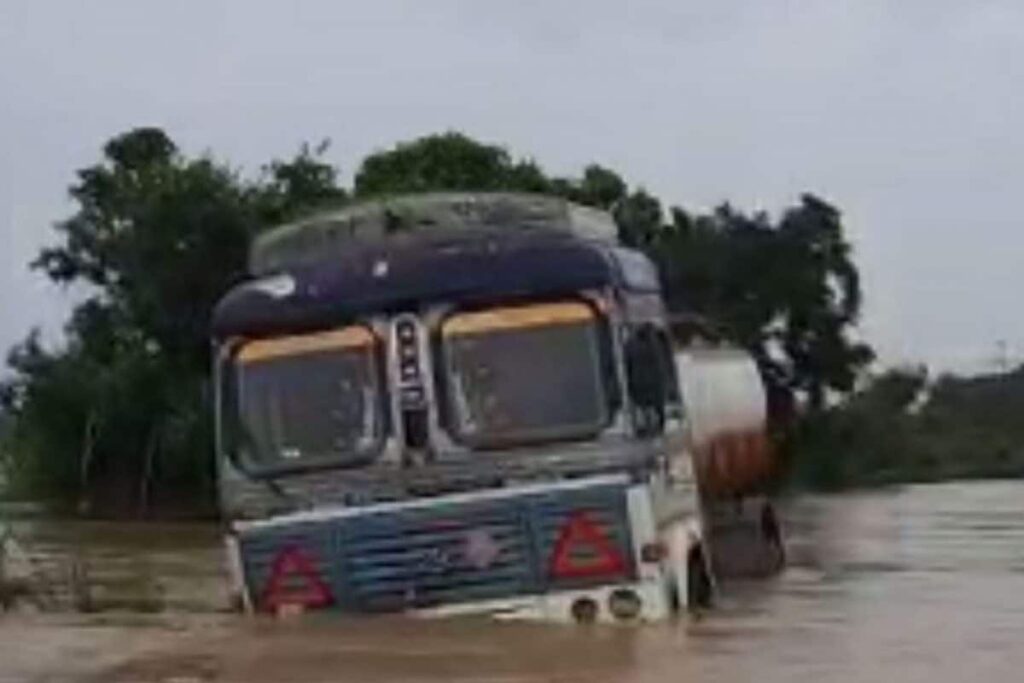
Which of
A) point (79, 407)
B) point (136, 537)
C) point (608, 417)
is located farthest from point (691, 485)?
point (79, 407)

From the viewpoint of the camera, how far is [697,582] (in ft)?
45.9

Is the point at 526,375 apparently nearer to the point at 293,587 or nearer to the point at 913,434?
the point at 293,587

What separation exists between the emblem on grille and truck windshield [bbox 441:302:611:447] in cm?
55

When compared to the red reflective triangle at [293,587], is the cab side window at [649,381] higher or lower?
higher

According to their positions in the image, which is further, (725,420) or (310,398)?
(725,420)

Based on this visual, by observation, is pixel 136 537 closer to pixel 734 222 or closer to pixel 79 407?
pixel 79 407

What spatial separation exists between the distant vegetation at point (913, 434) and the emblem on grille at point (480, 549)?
103 ft

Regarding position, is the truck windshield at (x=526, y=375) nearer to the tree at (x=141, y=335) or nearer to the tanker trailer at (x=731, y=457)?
the tanker trailer at (x=731, y=457)

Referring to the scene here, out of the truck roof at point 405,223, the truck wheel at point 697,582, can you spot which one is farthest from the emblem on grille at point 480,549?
the truck roof at point 405,223

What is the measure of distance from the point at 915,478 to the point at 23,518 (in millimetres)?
25649

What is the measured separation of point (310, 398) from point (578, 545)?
187cm

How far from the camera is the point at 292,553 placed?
1273 cm

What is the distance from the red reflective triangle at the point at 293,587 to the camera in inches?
500

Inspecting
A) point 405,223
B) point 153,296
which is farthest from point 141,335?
point 405,223
